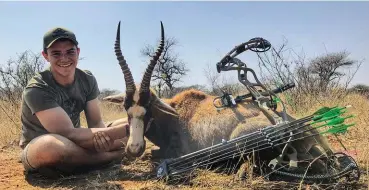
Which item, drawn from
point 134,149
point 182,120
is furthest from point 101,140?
point 182,120

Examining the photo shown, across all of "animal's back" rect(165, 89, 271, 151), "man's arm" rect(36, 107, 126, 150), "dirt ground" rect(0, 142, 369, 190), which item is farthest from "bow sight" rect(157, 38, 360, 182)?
"man's arm" rect(36, 107, 126, 150)

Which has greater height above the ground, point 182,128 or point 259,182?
point 182,128

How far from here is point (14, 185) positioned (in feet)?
12.8

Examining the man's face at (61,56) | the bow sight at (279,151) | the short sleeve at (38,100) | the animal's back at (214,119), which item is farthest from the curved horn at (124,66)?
the bow sight at (279,151)

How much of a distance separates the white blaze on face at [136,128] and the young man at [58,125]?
0.40ft

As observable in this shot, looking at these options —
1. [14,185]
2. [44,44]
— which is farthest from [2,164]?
[44,44]

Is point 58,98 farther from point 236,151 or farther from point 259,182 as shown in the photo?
point 259,182

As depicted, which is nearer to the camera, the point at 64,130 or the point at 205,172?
the point at 205,172

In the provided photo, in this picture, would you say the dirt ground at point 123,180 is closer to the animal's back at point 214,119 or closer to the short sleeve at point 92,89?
the animal's back at point 214,119

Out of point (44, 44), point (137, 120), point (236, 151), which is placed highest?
point (44, 44)

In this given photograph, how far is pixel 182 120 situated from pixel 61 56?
1607 mm

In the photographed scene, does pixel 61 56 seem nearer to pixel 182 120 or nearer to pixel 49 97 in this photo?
pixel 49 97

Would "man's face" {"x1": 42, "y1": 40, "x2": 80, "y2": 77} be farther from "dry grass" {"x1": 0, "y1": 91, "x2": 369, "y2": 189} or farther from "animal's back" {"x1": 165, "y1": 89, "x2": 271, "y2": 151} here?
"animal's back" {"x1": 165, "y1": 89, "x2": 271, "y2": 151}

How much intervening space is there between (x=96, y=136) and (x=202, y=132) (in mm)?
1219
